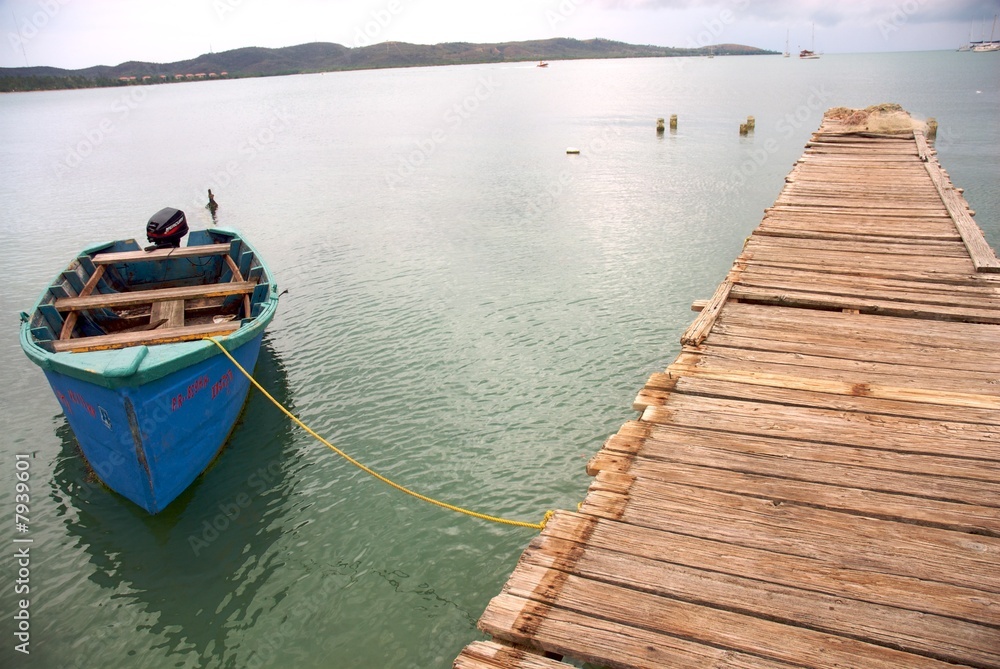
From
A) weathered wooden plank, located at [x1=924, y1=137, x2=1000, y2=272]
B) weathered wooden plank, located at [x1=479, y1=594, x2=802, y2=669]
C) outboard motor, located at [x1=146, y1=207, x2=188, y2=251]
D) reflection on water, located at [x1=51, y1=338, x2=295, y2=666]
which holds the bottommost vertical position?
reflection on water, located at [x1=51, y1=338, x2=295, y2=666]

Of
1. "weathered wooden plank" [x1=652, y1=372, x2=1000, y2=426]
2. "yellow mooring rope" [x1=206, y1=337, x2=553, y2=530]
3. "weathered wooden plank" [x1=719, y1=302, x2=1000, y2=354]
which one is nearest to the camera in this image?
"weathered wooden plank" [x1=652, y1=372, x2=1000, y2=426]

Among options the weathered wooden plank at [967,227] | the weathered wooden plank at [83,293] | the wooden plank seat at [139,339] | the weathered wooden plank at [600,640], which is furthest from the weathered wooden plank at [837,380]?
the weathered wooden plank at [83,293]

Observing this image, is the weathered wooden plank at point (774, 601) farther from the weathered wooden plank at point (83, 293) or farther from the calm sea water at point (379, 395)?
the weathered wooden plank at point (83, 293)

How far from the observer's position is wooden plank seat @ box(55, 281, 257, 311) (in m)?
10.7

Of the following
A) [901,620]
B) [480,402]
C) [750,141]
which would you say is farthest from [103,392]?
[750,141]

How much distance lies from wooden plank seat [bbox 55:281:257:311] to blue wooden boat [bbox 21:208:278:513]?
18 millimetres

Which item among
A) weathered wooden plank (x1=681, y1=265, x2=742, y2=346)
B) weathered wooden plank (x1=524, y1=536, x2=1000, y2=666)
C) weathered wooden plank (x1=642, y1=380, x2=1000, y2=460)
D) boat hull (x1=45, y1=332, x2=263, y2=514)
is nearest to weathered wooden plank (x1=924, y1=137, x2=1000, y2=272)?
weathered wooden plank (x1=681, y1=265, x2=742, y2=346)

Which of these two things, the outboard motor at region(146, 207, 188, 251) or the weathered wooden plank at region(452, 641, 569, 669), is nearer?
the weathered wooden plank at region(452, 641, 569, 669)

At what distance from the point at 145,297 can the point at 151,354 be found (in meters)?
3.72

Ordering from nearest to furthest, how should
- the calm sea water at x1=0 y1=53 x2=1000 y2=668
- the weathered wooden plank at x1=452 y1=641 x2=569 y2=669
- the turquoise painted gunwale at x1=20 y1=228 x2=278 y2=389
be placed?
the weathered wooden plank at x1=452 y1=641 x2=569 y2=669, the calm sea water at x1=0 y1=53 x2=1000 y2=668, the turquoise painted gunwale at x1=20 y1=228 x2=278 y2=389

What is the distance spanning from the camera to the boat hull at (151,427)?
25.1 feet

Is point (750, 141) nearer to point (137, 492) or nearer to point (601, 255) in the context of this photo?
point (601, 255)

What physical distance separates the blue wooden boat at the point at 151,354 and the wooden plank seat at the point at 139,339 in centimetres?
2

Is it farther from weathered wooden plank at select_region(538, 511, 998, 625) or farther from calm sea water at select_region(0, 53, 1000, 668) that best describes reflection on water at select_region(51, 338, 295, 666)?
weathered wooden plank at select_region(538, 511, 998, 625)
